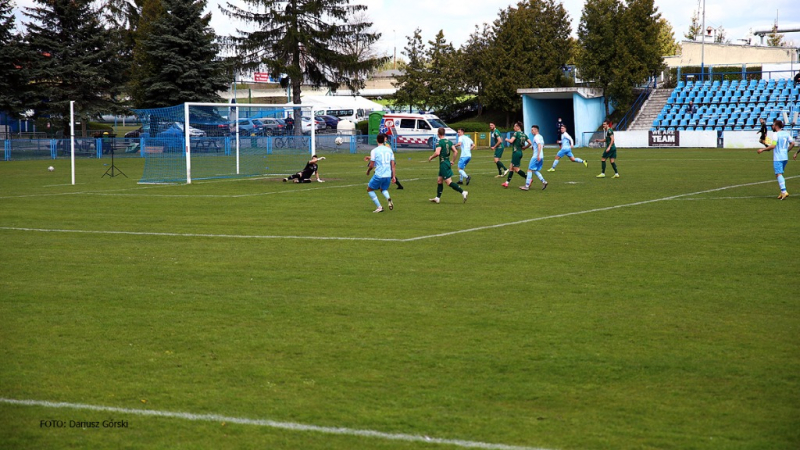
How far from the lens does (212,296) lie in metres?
9.38

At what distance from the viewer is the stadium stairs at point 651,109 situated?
181 feet

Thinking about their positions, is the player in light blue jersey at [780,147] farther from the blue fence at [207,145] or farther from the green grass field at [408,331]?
the blue fence at [207,145]

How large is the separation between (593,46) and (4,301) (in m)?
52.3

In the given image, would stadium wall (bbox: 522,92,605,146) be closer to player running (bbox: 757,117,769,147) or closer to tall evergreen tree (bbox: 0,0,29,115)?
player running (bbox: 757,117,769,147)

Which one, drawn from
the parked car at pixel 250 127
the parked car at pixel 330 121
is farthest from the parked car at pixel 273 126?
the parked car at pixel 330 121

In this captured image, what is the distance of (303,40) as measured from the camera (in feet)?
180

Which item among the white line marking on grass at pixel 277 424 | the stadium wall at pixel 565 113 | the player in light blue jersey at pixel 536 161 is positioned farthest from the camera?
the stadium wall at pixel 565 113

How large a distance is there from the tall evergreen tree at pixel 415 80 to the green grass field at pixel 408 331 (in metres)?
50.4

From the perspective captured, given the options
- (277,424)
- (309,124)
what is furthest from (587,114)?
(277,424)

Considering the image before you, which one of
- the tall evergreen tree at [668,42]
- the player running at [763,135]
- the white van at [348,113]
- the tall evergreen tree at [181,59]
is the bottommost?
the player running at [763,135]

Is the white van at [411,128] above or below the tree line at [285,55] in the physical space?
below

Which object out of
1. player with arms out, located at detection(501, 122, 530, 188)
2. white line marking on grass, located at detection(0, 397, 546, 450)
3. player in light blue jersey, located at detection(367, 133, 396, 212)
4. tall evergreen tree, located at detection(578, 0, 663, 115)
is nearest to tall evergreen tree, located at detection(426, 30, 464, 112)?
tall evergreen tree, located at detection(578, 0, 663, 115)

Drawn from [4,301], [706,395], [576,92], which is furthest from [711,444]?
[576,92]

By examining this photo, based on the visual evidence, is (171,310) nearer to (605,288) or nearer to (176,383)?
(176,383)
